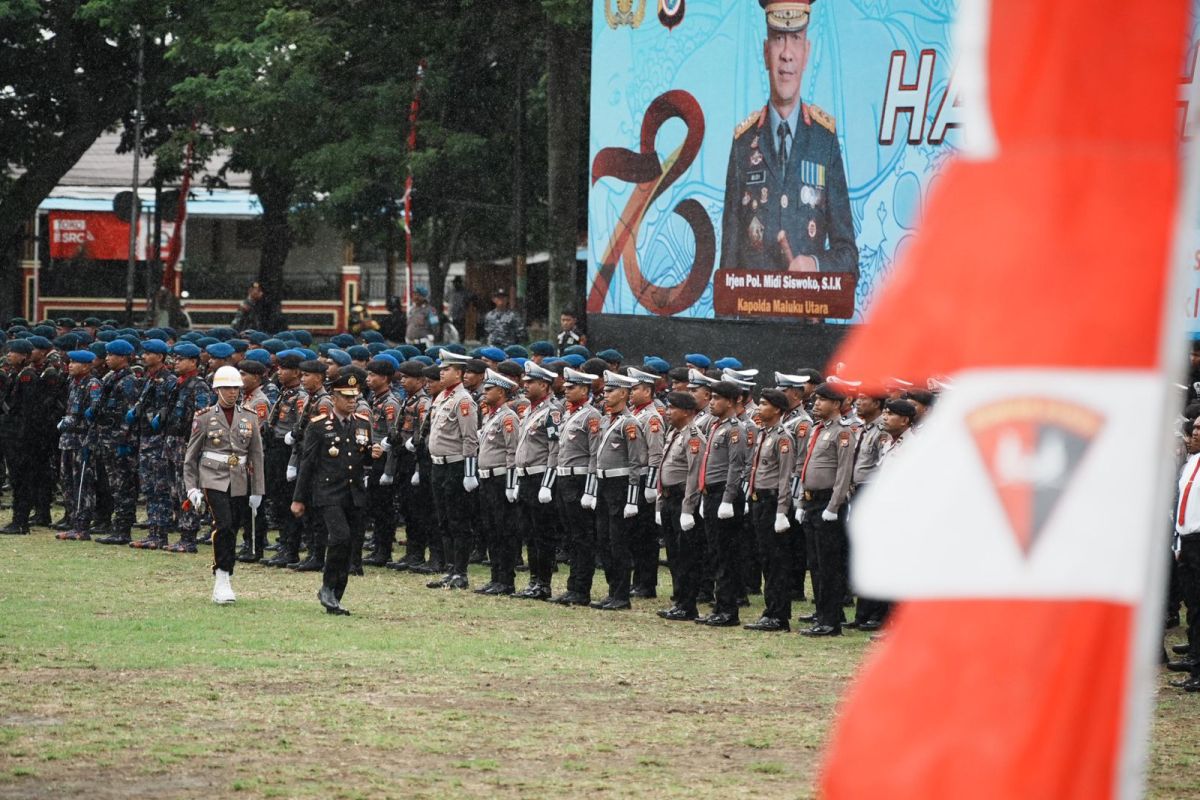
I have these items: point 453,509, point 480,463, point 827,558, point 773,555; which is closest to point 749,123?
point 480,463

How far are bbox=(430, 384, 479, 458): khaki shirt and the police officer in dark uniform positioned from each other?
124 inches

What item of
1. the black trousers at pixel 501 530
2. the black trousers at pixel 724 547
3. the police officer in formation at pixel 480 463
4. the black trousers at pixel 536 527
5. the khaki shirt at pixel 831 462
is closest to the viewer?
the khaki shirt at pixel 831 462

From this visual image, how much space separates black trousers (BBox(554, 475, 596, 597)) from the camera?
1770 cm

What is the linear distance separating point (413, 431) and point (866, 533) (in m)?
17.5

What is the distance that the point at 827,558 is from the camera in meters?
16.0

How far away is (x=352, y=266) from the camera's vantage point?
2000 inches

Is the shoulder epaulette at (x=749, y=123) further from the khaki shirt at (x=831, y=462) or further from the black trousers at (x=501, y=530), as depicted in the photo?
the khaki shirt at (x=831, y=462)

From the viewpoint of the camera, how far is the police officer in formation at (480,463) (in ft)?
52.7

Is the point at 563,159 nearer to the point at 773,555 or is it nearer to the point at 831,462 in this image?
the point at 773,555

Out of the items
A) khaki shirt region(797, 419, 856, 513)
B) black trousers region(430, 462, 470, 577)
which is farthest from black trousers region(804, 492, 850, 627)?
black trousers region(430, 462, 470, 577)

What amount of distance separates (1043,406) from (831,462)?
1329 cm

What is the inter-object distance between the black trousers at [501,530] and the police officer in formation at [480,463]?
0.07 feet

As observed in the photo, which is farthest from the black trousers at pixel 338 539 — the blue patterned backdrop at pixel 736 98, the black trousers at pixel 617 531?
the blue patterned backdrop at pixel 736 98

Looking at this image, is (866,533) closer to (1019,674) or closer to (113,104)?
(1019,674)
